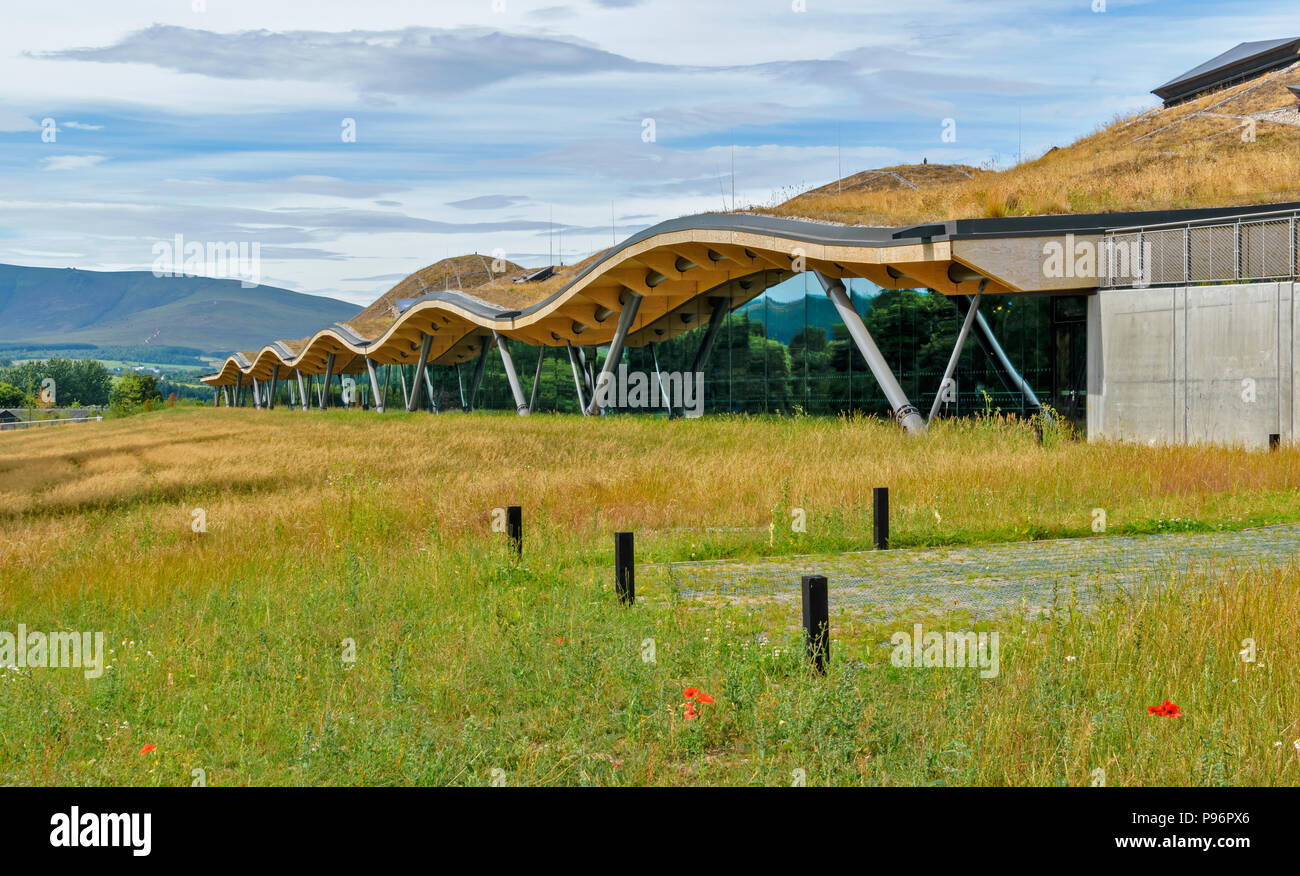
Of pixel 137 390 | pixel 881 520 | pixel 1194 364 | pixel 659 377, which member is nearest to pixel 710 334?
pixel 659 377

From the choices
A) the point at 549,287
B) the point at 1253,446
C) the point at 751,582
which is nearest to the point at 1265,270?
the point at 1253,446

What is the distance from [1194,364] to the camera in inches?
809

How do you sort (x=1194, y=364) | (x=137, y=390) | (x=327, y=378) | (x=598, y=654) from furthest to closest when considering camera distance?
(x=137, y=390)
(x=327, y=378)
(x=1194, y=364)
(x=598, y=654)

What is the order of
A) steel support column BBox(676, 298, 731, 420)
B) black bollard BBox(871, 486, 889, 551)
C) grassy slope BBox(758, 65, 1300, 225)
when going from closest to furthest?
black bollard BBox(871, 486, 889, 551), grassy slope BBox(758, 65, 1300, 225), steel support column BBox(676, 298, 731, 420)

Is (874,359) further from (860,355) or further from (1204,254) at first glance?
(1204,254)

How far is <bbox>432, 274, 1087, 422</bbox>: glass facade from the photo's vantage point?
2616 cm

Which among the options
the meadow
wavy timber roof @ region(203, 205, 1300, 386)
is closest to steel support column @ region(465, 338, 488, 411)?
wavy timber roof @ region(203, 205, 1300, 386)

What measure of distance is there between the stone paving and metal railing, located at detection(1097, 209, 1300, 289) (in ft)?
28.3

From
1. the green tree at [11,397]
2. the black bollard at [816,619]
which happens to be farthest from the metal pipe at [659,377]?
the green tree at [11,397]

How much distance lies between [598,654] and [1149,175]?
31129 millimetres

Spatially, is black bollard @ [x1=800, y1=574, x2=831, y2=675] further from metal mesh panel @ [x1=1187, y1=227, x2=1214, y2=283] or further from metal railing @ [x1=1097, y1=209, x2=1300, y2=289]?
metal mesh panel @ [x1=1187, y1=227, x2=1214, y2=283]

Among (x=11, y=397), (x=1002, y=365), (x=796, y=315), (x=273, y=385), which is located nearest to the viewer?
(x=1002, y=365)

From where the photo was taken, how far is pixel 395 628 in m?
8.23
